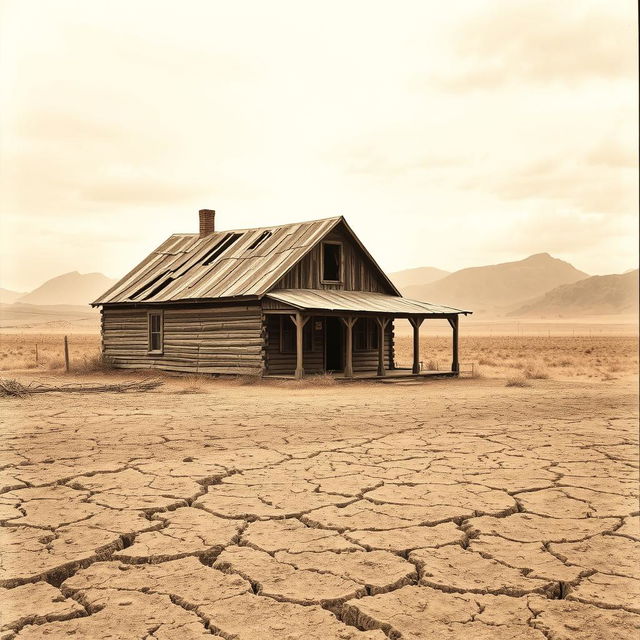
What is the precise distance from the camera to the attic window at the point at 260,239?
25.3m

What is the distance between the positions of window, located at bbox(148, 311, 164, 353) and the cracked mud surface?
13.8 metres

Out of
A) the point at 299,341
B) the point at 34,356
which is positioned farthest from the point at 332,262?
the point at 34,356

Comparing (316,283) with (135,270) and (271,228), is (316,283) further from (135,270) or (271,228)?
(135,270)

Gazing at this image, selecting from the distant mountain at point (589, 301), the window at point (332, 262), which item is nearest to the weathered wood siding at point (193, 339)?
the window at point (332, 262)

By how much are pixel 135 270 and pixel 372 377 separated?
10890mm

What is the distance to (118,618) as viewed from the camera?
13.6 ft

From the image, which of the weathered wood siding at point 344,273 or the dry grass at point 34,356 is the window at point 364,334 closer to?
the weathered wood siding at point 344,273

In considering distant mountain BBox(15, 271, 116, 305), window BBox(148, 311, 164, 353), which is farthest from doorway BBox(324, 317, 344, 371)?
distant mountain BBox(15, 271, 116, 305)

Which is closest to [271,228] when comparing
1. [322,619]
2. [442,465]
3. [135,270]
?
[135,270]

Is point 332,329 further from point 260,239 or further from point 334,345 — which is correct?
point 260,239

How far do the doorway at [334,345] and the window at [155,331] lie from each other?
542 centimetres

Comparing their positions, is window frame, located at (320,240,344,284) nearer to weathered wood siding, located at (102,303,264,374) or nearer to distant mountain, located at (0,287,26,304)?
weathered wood siding, located at (102,303,264,374)

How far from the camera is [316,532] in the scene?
5.67 metres

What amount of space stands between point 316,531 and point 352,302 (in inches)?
664
